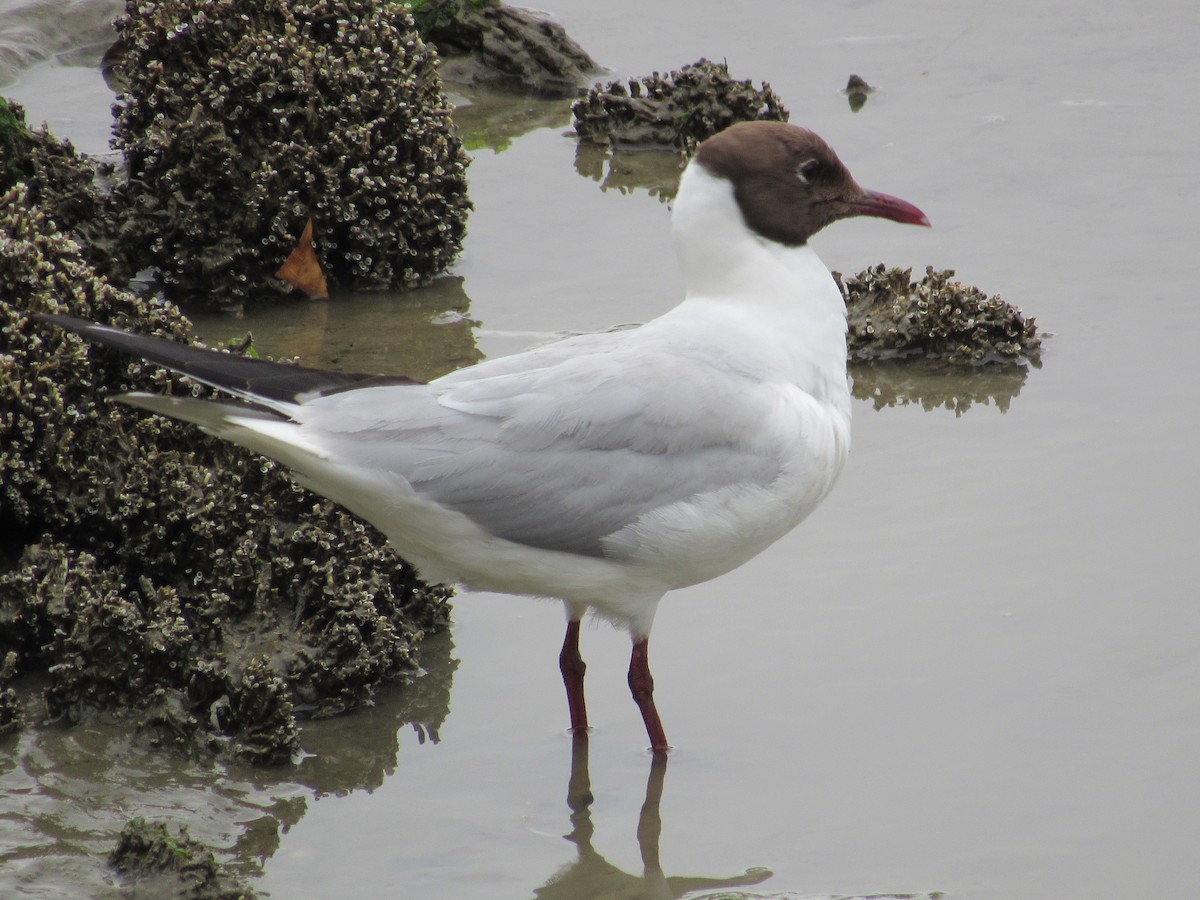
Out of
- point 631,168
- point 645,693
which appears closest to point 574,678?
point 645,693

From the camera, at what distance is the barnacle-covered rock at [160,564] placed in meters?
4.45

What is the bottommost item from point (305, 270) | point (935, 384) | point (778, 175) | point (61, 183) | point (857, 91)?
point (935, 384)

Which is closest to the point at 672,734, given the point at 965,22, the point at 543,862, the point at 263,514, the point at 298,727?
the point at 543,862

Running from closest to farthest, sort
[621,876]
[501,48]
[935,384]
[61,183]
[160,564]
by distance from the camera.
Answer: [621,876]
[160,564]
[935,384]
[61,183]
[501,48]

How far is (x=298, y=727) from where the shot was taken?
4602mm

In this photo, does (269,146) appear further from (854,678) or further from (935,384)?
(854,678)

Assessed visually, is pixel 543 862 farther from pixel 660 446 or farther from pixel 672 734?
pixel 660 446

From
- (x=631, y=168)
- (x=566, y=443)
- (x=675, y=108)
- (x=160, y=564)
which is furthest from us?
(x=675, y=108)

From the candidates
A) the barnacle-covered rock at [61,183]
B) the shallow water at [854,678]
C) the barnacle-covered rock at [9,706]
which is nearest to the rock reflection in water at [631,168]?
the shallow water at [854,678]

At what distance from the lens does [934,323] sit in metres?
6.67

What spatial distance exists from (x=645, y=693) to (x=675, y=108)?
206 inches

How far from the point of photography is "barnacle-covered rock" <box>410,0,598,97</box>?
32.6 ft

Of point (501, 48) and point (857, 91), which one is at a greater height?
point (501, 48)

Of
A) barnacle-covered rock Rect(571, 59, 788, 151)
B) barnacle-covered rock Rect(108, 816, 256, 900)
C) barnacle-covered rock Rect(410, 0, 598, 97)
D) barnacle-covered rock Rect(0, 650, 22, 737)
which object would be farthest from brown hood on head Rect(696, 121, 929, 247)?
barnacle-covered rock Rect(410, 0, 598, 97)
